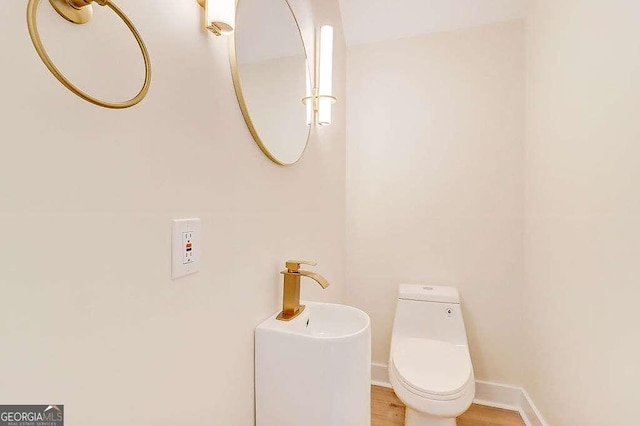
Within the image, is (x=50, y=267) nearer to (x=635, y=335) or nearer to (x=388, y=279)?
(x=635, y=335)

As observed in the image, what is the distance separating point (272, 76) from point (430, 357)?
57.7 inches

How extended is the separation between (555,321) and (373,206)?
1098mm

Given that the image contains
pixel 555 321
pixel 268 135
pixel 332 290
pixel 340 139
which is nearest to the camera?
pixel 268 135

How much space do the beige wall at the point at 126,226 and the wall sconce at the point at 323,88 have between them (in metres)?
0.58

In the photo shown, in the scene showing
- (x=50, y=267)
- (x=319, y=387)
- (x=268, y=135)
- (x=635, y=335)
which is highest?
(x=268, y=135)

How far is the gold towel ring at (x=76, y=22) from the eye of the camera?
0.39 m

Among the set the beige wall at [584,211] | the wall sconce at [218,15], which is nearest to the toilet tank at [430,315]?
the beige wall at [584,211]

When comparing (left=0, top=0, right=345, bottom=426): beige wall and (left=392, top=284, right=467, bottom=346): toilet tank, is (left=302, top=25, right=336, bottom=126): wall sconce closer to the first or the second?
(left=0, top=0, right=345, bottom=426): beige wall

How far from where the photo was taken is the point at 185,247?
65 cm

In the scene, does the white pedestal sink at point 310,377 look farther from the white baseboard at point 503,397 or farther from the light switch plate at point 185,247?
the white baseboard at point 503,397

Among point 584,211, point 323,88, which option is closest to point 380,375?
point 584,211

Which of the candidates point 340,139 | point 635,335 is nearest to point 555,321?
point 635,335

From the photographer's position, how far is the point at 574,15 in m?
1.22

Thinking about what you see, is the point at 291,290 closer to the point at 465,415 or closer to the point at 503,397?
the point at 465,415
